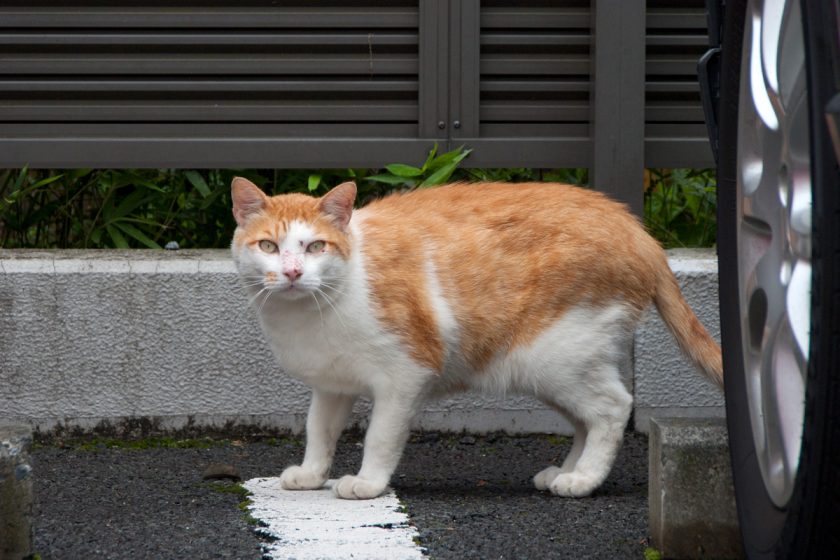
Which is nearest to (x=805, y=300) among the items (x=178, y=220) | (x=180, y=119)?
(x=180, y=119)

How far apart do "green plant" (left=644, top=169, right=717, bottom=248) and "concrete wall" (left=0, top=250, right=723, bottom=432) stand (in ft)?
A: 2.34

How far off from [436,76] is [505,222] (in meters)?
1.32

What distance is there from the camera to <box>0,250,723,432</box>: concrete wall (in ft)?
15.2

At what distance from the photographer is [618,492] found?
3855mm

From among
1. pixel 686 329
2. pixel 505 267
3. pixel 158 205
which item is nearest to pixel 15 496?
pixel 505 267

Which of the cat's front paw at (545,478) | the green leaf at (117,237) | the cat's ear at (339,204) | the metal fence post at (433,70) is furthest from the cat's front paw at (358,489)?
the green leaf at (117,237)

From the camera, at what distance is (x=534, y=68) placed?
5.12 m

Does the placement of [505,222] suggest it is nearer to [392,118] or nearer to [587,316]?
[587,316]

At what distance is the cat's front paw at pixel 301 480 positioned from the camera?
387 cm

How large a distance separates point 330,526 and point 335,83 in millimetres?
2279

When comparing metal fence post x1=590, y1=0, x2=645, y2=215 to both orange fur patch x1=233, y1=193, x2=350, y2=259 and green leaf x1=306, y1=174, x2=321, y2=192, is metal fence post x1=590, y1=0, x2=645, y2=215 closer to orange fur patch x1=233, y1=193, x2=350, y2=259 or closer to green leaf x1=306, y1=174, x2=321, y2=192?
green leaf x1=306, y1=174, x2=321, y2=192

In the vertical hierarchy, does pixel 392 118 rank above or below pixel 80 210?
above

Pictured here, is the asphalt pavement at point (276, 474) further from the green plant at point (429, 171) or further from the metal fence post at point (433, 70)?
the metal fence post at point (433, 70)

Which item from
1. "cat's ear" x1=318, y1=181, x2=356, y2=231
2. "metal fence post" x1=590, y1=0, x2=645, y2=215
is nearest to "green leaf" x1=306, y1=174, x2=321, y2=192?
"metal fence post" x1=590, y1=0, x2=645, y2=215
